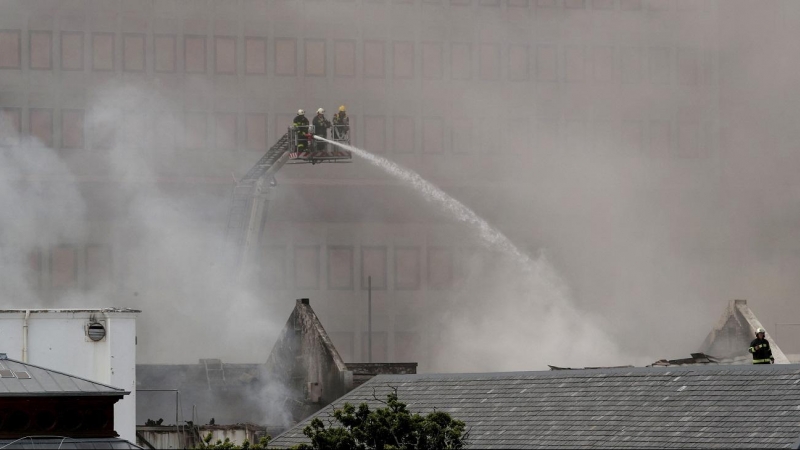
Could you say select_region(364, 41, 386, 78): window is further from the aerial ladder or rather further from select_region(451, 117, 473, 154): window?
the aerial ladder

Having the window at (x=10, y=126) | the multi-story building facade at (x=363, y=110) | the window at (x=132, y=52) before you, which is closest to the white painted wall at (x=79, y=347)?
the multi-story building facade at (x=363, y=110)

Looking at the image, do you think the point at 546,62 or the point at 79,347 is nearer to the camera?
the point at 79,347

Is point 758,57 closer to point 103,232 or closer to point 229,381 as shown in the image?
point 103,232

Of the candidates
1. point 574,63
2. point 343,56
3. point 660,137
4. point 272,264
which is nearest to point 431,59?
point 343,56

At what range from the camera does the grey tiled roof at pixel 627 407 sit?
38594 mm

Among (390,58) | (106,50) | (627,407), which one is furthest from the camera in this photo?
(390,58)

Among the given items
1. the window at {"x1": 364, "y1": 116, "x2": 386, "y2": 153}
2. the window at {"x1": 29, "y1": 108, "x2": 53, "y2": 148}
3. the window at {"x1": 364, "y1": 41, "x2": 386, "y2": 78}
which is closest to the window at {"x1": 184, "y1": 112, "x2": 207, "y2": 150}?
the window at {"x1": 29, "y1": 108, "x2": 53, "y2": 148}

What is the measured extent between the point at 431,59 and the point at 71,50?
15.7 metres

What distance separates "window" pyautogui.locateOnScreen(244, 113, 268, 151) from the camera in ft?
269

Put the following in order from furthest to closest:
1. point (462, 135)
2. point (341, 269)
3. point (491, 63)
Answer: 1. point (491, 63)
2. point (462, 135)
3. point (341, 269)

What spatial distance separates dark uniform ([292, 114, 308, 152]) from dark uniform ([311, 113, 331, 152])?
0.35m

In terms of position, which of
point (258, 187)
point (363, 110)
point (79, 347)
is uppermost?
point (363, 110)

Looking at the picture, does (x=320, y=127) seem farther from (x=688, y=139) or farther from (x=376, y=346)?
(x=688, y=139)

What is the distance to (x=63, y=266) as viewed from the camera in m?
80.1
